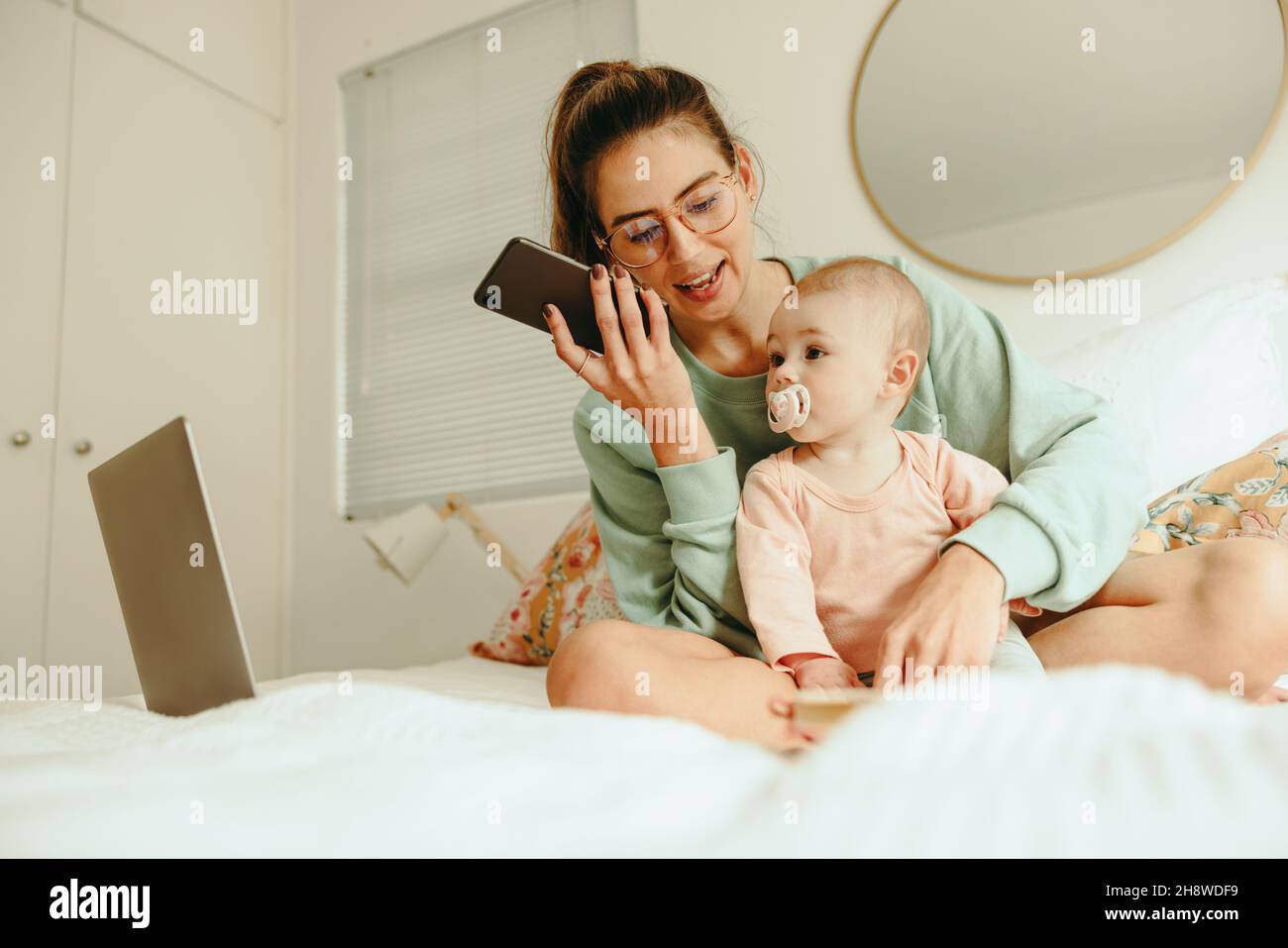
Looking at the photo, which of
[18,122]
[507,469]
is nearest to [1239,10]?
[507,469]

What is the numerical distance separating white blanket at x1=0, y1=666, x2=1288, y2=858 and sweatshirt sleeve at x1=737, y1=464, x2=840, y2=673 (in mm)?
348

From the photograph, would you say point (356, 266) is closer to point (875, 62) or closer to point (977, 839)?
point (875, 62)

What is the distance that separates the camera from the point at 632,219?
1.11 m

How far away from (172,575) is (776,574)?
547mm

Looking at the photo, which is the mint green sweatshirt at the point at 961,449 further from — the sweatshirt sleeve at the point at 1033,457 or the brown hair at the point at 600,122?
the brown hair at the point at 600,122

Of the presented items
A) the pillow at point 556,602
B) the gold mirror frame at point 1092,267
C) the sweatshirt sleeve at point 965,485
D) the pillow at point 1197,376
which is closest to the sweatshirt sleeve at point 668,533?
the sweatshirt sleeve at point 965,485

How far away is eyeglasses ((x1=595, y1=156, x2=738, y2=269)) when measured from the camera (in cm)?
110

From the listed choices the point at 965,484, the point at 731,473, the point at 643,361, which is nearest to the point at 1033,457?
the point at 965,484

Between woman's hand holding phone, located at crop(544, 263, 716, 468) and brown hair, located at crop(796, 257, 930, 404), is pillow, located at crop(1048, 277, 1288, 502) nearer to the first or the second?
brown hair, located at crop(796, 257, 930, 404)

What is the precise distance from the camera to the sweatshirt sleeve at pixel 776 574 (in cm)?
87

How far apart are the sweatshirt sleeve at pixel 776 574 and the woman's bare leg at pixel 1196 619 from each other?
0.24 meters

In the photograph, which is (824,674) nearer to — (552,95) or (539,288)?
(539,288)

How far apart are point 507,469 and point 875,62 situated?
1229mm

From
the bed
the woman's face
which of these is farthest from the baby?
the bed
